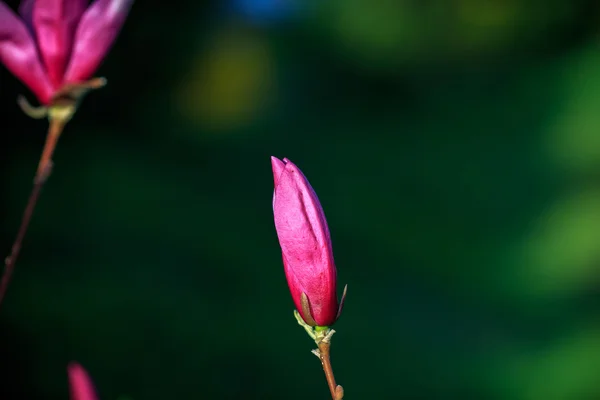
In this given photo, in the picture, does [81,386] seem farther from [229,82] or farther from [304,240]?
[229,82]

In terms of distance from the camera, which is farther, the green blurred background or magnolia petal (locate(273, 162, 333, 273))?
the green blurred background

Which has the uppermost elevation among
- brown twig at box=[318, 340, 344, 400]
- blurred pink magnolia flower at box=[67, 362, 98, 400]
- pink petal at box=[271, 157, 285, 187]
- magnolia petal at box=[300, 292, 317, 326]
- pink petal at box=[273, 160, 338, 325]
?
pink petal at box=[271, 157, 285, 187]

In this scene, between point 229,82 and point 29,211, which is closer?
point 29,211

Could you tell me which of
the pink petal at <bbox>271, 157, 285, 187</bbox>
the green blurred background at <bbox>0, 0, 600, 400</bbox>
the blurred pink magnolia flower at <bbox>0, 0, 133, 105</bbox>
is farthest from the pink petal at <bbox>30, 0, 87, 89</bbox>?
the green blurred background at <bbox>0, 0, 600, 400</bbox>

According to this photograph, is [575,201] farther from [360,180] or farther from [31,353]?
[31,353]

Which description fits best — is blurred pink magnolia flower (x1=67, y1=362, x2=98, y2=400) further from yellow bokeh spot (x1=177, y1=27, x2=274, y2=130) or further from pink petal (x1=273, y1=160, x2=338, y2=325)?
yellow bokeh spot (x1=177, y1=27, x2=274, y2=130)

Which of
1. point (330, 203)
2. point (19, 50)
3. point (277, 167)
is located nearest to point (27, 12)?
point (19, 50)

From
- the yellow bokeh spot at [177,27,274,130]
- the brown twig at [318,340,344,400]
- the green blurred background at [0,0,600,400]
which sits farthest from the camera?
the yellow bokeh spot at [177,27,274,130]

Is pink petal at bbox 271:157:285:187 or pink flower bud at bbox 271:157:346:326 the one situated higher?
pink petal at bbox 271:157:285:187
